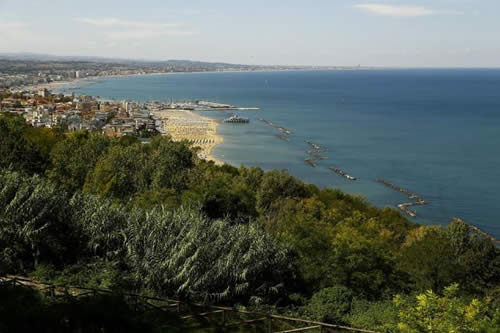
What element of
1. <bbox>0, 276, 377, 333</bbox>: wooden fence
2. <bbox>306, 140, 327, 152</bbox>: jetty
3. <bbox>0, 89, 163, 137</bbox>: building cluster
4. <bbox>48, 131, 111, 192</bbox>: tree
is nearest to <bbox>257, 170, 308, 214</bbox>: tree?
<bbox>48, 131, 111, 192</bbox>: tree

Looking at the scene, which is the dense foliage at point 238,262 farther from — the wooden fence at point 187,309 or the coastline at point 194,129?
the coastline at point 194,129

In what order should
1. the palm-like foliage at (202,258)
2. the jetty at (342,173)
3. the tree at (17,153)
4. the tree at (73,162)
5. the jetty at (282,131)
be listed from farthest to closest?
the jetty at (282,131)
the jetty at (342,173)
the tree at (73,162)
the tree at (17,153)
the palm-like foliage at (202,258)

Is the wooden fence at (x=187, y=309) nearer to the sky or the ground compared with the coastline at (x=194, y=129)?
nearer to the sky

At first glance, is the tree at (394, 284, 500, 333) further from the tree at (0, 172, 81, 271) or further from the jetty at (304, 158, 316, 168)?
the jetty at (304, 158, 316, 168)

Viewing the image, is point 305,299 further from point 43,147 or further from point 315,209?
point 43,147

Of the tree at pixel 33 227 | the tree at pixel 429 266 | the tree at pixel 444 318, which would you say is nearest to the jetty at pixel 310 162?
the tree at pixel 429 266

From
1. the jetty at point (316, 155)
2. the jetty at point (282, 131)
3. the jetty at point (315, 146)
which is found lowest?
the jetty at point (316, 155)

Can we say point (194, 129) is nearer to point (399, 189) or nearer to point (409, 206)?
point (399, 189)

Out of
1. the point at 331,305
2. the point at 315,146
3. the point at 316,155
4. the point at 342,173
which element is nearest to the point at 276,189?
the point at 331,305
